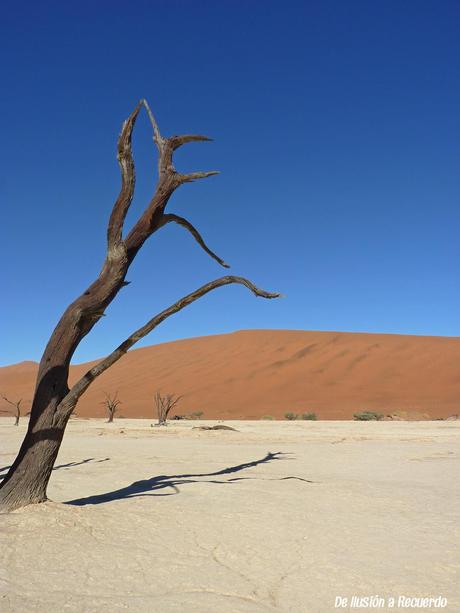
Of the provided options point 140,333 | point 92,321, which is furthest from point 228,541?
point 92,321

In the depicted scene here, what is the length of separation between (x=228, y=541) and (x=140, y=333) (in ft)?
7.25

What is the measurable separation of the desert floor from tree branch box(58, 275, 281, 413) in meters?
1.04

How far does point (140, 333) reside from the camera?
5.70 metres

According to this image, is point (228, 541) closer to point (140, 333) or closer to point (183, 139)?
point (140, 333)

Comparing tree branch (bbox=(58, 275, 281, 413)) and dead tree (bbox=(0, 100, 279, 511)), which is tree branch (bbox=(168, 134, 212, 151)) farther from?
tree branch (bbox=(58, 275, 281, 413))

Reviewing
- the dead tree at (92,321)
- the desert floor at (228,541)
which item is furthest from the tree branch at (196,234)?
the desert floor at (228,541)

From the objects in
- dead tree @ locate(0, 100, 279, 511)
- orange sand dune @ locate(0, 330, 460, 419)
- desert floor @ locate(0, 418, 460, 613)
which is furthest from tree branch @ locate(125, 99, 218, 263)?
orange sand dune @ locate(0, 330, 460, 419)

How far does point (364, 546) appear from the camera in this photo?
4.65 metres

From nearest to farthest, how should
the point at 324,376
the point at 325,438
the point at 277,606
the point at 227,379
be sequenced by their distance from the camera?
1. the point at 277,606
2. the point at 325,438
3. the point at 324,376
4. the point at 227,379

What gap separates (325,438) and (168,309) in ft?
39.3

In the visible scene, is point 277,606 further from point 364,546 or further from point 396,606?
point 364,546

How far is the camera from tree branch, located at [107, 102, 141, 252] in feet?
19.4

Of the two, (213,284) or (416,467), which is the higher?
(213,284)

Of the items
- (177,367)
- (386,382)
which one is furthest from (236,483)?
(177,367)
